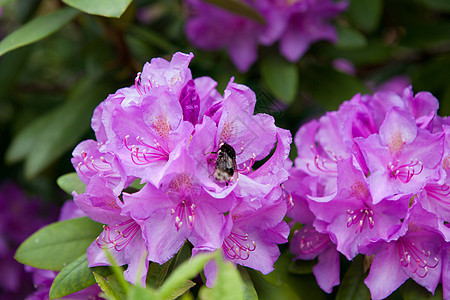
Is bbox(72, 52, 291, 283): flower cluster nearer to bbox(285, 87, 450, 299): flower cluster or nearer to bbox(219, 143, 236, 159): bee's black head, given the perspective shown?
bbox(219, 143, 236, 159): bee's black head

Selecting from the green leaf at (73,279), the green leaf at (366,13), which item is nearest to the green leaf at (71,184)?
the green leaf at (73,279)

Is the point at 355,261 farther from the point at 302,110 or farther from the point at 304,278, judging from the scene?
the point at 302,110

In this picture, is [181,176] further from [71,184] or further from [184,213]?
[71,184]

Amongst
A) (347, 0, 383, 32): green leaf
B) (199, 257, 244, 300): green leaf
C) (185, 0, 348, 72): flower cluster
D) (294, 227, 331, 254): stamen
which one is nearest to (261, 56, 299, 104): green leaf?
(185, 0, 348, 72): flower cluster

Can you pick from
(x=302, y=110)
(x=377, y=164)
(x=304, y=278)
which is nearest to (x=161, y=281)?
(x=304, y=278)

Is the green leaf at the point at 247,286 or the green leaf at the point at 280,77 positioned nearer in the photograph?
the green leaf at the point at 247,286

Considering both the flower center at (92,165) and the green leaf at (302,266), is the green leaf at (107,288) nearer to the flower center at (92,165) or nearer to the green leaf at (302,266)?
the flower center at (92,165)
